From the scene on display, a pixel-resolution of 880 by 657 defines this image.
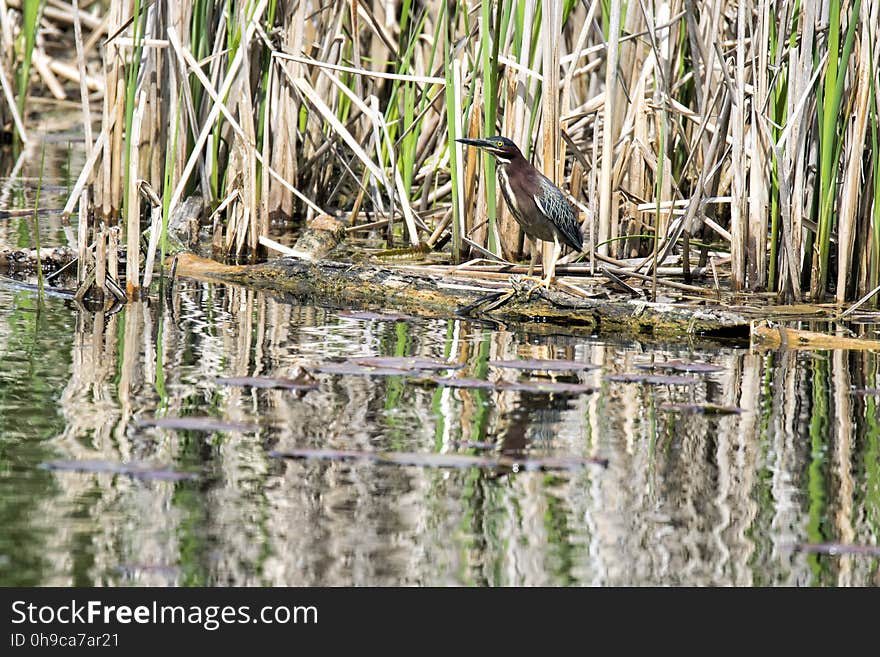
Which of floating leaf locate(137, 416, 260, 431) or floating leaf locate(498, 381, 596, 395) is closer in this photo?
floating leaf locate(137, 416, 260, 431)

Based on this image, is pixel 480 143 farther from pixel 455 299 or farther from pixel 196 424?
pixel 196 424

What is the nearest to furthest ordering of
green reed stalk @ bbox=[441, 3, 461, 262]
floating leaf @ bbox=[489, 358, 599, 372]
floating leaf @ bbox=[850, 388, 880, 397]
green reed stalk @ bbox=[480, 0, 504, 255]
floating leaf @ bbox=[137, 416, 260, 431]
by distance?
floating leaf @ bbox=[137, 416, 260, 431]
floating leaf @ bbox=[850, 388, 880, 397]
floating leaf @ bbox=[489, 358, 599, 372]
green reed stalk @ bbox=[480, 0, 504, 255]
green reed stalk @ bbox=[441, 3, 461, 262]

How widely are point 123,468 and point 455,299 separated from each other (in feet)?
9.43

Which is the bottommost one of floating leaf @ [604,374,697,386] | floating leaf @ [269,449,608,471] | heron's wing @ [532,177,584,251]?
floating leaf @ [269,449,608,471]

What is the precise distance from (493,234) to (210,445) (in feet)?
10.6

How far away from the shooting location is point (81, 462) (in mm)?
3656

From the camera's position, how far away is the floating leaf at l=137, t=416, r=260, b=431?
4.02 m

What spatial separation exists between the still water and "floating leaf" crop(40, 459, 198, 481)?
0.03 feet

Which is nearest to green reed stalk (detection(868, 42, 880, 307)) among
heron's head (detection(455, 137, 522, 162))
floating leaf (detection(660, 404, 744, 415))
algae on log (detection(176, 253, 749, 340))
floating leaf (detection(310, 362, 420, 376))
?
algae on log (detection(176, 253, 749, 340))

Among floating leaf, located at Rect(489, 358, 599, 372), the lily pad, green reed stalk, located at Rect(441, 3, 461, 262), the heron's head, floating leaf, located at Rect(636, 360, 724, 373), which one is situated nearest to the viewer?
the lily pad

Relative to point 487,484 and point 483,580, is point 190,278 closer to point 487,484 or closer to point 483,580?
point 487,484

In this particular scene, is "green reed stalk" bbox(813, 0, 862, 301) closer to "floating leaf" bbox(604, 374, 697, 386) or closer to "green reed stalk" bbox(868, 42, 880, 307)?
"green reed stalk" bbox(868, 42, 880, 307)

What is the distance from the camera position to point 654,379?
4.88m

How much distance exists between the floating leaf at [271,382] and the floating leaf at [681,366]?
4.48 feet
